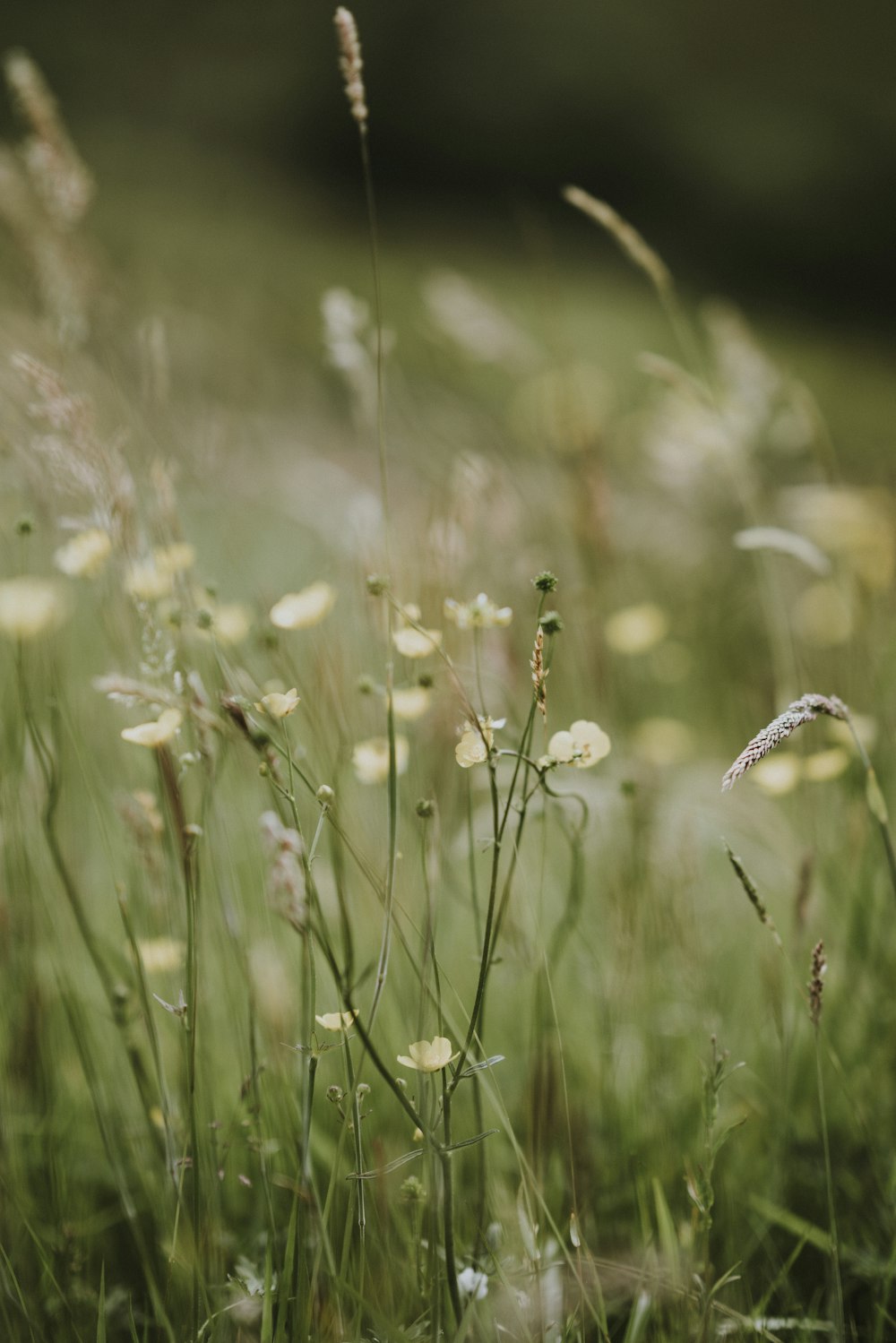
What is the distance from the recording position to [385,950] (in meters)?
0.47

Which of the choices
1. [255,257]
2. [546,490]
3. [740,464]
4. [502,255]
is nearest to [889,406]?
[502,255]

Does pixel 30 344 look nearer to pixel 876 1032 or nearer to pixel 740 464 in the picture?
pixel 740 464

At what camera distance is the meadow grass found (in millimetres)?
525

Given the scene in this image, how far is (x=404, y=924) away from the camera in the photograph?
3.03 ft

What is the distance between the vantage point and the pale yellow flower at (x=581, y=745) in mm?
508

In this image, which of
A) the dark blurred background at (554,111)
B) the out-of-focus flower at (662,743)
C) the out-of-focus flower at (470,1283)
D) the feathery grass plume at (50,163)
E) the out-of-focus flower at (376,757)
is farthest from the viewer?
the dark blurred background at (554,111)

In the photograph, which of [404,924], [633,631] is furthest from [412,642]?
[633,631]

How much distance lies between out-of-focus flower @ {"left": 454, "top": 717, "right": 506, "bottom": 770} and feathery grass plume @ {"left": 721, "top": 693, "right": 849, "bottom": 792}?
11cm

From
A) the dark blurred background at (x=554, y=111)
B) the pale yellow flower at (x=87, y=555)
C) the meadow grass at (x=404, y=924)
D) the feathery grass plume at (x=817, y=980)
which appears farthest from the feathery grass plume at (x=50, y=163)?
the dark blurred background at (x=554, y=111)

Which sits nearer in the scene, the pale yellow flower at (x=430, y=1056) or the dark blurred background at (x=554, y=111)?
the pale yellow flower at (x=430, y=1056)

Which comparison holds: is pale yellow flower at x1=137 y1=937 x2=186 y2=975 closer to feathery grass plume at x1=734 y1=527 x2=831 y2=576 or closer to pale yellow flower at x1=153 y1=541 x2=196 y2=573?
pale yellow flower at x1=153 y1=541 x2=196 y2=573

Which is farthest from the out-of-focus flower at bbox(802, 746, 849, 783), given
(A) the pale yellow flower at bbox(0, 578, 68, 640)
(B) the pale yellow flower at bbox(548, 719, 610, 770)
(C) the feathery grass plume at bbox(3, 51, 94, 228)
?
(C) the feathery grass plume at bbox(3, 51, 94, 228)

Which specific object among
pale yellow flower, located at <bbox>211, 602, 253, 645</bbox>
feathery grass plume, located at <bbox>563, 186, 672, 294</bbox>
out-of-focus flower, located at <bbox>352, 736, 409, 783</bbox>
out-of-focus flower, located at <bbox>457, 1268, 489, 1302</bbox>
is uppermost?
feathery grass plume, located at <bbox>563, 186, 672, 294</bbox>

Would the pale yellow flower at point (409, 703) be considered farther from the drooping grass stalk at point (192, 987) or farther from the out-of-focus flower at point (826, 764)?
the out-of-focus flower at point (826, 764)
